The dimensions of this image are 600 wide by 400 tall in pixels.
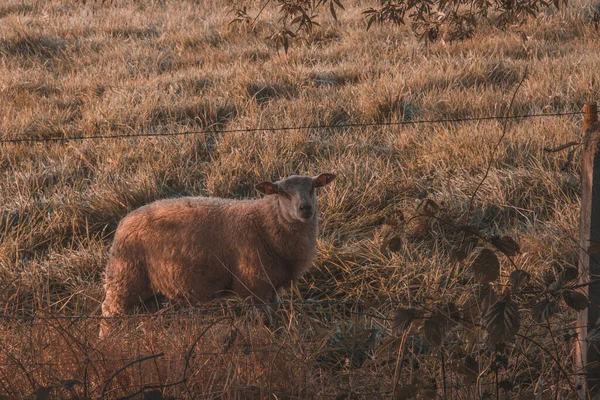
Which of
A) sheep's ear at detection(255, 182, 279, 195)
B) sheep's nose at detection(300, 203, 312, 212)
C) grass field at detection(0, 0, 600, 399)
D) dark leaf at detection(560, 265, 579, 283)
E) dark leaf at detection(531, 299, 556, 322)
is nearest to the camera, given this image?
dark leaf at detection(531, 299, 556, 322)

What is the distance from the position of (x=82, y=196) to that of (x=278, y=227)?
2.67 meters

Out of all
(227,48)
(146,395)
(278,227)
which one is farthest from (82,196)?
(227,48)

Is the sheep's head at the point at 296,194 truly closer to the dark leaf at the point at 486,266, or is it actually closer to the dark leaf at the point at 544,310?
the dark leaf at the point at 486,266

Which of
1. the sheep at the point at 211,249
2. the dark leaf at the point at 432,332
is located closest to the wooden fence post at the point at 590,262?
the dark leaf at the point at 432,332

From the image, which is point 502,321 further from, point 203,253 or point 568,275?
point 203,253

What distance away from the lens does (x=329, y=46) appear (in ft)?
42.4

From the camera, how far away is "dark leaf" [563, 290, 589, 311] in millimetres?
2883

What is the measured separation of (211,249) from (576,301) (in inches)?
125

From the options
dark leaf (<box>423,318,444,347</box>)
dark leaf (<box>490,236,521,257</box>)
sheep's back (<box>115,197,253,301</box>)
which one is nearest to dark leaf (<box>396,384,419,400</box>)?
dark leaf (<box>423,318,444,347</box>)

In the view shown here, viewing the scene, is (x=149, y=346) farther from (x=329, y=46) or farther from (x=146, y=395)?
(x=329, y=46)

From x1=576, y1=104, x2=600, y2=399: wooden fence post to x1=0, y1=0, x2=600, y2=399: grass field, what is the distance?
5.2 inches

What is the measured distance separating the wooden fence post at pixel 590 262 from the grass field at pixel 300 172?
0.13 m

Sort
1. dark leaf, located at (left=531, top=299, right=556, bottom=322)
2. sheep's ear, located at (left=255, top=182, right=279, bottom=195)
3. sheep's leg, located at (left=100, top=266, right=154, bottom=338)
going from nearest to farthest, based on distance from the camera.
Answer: dark leaf, located at (left=531, top=299, right=556, bottom=322)
sheep's ear, located at (left=255, top=182, right=279, bottom=195)
sheep's leg, located at (left=100, top=266, right=154, bottom=338)

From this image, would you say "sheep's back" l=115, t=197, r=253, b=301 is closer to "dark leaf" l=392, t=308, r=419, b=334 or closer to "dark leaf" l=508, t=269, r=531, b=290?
"dark leaf" l=392, t=308, r=419, b=334
